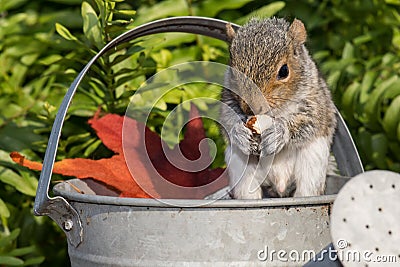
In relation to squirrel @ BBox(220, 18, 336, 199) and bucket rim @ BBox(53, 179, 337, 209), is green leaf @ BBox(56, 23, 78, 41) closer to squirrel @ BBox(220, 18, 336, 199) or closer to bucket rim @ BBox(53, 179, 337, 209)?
squirrel @ BBox(220, 18, 336, 199)

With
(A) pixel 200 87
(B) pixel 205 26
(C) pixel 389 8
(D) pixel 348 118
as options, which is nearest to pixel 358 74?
(D) pixel 348 118

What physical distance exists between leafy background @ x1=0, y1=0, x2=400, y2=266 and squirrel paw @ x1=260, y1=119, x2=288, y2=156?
0.57m

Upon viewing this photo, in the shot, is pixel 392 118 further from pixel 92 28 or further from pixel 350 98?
pixel 92 28

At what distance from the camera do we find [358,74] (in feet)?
10.6

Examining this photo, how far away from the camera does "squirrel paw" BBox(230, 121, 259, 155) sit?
2.14 meters

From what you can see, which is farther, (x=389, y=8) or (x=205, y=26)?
(x=389, y=8)

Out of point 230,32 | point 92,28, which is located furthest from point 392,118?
point 92,28

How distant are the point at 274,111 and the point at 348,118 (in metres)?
1.08

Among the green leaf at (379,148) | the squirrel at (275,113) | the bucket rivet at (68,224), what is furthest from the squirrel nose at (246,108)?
the green leaf at (379,148)

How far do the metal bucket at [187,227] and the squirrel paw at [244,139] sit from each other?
331mm

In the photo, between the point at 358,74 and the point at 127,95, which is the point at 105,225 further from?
the point at 358,74

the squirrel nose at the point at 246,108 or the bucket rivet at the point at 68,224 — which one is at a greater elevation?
the squirrel nose at the point at 246,108

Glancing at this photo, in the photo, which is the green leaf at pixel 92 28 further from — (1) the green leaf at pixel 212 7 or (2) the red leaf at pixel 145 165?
(1) the green leaf at pixel 212 7

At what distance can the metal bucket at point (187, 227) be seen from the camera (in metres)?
1.83
